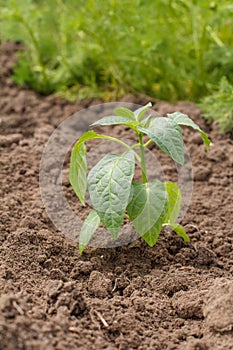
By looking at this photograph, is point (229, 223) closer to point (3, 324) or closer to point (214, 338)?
point (214, 338)

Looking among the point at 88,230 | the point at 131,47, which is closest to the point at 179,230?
the point at 88,230

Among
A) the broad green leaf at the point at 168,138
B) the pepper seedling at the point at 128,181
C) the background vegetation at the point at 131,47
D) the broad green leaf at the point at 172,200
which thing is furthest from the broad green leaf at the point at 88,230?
the background vegetation at the point at 131,47

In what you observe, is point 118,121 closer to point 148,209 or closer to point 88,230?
point 148,209

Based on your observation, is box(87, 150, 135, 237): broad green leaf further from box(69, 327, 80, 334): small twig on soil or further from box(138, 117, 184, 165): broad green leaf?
box(69, 327, 80, 334): small twig on soil

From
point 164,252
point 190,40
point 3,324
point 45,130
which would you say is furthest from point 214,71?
point 3,324

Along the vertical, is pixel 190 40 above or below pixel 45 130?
above

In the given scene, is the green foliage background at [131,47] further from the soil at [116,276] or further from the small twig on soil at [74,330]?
the small twig on soil at [74,330]
